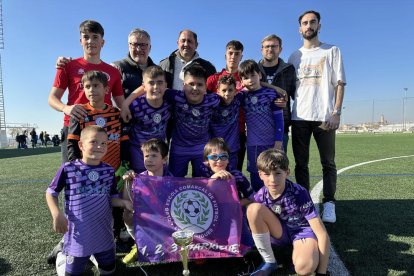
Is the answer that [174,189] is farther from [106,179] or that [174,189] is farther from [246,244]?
[246,244]

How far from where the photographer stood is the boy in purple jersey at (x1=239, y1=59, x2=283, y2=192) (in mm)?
4176

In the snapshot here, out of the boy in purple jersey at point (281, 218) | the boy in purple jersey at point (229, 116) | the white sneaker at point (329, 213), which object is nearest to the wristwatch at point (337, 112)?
the white sneaker at point (329, 213)

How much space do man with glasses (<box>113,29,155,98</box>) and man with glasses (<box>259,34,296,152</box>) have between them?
5.33ft

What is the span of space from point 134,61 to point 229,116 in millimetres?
1529

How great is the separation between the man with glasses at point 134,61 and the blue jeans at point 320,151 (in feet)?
7.48

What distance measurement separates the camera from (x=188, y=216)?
324cm

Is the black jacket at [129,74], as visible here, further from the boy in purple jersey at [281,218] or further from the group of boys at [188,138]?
the boy in purple jersey at [281,218]

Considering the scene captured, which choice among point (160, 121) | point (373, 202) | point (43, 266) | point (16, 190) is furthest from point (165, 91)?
point (16, 190)

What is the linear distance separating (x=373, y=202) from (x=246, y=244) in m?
3.15

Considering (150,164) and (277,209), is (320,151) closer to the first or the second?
(277,209)

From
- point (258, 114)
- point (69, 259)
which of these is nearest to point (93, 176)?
point (69, 259)

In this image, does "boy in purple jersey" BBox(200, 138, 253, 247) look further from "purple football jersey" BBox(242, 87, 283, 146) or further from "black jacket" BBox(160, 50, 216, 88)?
"black jacket" BBox(160, 50, 216, 88)

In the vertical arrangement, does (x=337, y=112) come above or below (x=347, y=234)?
above

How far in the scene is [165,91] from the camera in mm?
3918
